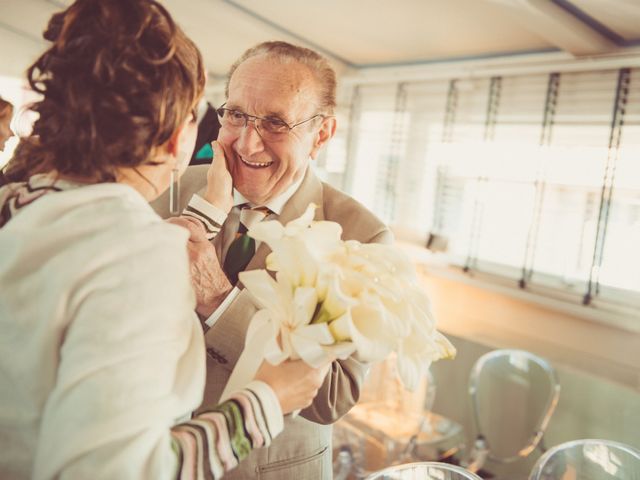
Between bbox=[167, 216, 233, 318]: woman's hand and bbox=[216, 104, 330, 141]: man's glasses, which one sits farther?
bbox=[216, 104, 330, 141]: man's glasses

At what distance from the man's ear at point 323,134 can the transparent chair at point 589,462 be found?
1087 millimetres

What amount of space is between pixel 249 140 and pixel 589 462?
1335mm

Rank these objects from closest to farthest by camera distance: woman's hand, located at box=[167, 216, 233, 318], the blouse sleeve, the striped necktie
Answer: the blouse sleeve → woman's hand, located at box=[167, 216, 233, 318] → the striped necktie

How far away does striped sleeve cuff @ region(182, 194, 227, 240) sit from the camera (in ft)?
4.08

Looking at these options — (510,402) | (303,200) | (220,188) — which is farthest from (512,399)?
(220,188)

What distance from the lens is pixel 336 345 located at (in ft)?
2.64

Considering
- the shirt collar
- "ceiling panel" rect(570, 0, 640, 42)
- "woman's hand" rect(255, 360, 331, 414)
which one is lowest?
"woman's hand" rect(255, 360, 331, 414)

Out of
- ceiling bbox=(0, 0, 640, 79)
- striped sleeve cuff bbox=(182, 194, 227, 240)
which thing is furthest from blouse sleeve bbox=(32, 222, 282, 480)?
ceiling bbox=(0, 0, 640, 79)

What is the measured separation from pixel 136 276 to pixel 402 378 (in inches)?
15.8

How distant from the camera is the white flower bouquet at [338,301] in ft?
2.56

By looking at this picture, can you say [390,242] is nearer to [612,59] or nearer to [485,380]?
[612,59]

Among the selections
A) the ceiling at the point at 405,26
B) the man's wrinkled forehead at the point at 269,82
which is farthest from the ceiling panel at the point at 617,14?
the man's wrinkled forehead at the point at 269,82

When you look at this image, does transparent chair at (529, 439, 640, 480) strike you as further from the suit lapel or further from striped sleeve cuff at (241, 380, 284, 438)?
striped sleeve cuff at (241, 380, 284, 438)

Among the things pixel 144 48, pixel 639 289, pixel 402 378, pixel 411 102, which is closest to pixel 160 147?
pixel 144 48
